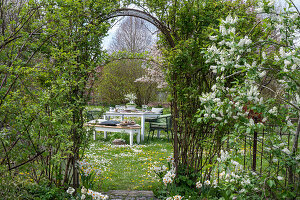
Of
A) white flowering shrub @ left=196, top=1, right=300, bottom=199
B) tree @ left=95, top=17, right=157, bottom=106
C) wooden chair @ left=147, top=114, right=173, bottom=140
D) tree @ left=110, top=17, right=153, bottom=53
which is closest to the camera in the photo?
white flowering shrub @ left=196, top=1, right=300, bottom=199

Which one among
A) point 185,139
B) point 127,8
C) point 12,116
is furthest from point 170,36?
point 12,116

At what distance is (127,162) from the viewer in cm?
564

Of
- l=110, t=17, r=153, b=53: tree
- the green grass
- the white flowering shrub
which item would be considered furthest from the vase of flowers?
l=110, t=17, r=153, b=53: tree

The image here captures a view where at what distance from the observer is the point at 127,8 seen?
11.9 ft

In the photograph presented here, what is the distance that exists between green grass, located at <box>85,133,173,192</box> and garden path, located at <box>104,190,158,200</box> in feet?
0.61

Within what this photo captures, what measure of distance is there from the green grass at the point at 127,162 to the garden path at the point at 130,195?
0.61 feet

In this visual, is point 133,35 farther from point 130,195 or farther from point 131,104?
point 130,195

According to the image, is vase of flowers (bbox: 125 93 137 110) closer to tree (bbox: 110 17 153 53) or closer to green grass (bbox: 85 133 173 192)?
green grass (bbox: 85 133 173 192)

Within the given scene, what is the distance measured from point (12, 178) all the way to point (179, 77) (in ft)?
7.43

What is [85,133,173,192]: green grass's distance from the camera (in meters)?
4.21

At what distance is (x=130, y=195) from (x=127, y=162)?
6.57 feet

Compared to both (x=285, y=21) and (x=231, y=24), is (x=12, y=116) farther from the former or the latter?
(x=285, y=21)

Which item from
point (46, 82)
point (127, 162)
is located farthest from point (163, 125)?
point (46, 82)

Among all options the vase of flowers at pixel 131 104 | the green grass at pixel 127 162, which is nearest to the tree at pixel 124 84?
the vase of flowers at pixel 131 104
